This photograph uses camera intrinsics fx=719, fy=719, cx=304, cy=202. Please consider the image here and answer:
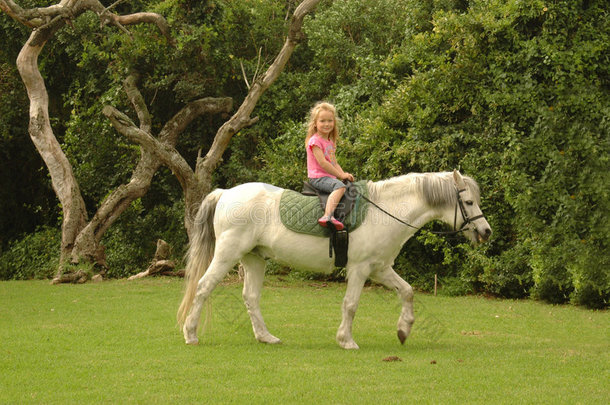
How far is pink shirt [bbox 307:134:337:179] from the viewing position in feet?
24.9

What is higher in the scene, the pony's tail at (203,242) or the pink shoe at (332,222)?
the pink shoe at (332,222)

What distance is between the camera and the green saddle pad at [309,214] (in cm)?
754

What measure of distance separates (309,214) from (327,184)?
0.37m

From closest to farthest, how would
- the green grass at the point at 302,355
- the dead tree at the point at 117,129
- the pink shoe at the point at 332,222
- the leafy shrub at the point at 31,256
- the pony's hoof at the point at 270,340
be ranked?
the green grass at the point at 302,355 < the pink shoe at the point at 332,222 < the pony's hoof at the point at 270,340 < the dead tree at the point at 117,129 < the leafy shrub at the point at 31,256

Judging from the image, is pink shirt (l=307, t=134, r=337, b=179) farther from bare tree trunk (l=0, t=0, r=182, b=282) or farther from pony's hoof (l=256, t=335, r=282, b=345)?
bare tree trunk (l=0, t=0, r=182, b=282)

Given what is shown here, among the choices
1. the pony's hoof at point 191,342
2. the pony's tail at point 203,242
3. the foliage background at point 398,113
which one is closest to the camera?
the pony's hoof at point 191,342

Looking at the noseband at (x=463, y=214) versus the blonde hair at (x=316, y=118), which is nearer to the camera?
the noseband at (x=463, y=214)

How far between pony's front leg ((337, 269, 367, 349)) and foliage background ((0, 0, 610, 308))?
369 cm

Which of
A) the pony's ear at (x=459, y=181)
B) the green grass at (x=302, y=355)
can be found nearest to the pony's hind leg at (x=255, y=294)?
the green grass at (x=302, y=355)

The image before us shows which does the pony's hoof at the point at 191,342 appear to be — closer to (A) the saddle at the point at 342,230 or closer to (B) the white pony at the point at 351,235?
(B) the white pony at the point at 351,235

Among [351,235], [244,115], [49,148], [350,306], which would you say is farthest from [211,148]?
[350,306]

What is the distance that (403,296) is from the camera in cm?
766

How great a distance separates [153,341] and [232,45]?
1119 cm

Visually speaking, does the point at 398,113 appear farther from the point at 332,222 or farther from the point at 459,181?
the point at 332,222
